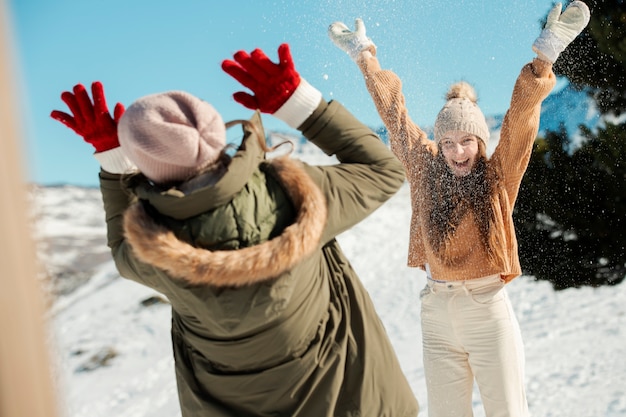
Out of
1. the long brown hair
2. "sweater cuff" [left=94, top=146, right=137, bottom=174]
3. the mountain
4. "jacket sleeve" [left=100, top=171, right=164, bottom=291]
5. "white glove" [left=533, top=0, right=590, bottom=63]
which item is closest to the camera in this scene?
"jacket sleeve" [left=100, top=171, right=164, bottom=291]

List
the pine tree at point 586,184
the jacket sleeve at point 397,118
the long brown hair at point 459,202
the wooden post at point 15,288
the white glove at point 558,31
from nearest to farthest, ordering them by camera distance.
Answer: the wooden post at point 15,288 → the white glove at point 558,31 → the long brown hair at point 459,202 → the jacket sleeve at point 397,118 → the pine tree at point 586,184

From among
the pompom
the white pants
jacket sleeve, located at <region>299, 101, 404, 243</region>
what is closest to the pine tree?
the pompom

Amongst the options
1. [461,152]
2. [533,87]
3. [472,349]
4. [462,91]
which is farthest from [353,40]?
[472,349]

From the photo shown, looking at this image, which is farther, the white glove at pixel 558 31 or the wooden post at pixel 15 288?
the white glove at pixel 558 31

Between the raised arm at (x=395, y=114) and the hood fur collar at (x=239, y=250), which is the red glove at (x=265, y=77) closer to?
the hood fur collar at (x=239, y=250)

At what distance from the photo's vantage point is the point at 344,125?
156cm

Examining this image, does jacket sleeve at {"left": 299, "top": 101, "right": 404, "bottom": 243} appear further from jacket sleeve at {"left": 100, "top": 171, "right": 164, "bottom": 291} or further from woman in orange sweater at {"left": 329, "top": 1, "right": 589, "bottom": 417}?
woman in orange sweater at {"left": 329, "top": 1, "right": 589, "bottom": 417}

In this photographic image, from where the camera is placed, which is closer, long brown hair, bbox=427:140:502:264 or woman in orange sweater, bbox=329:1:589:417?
woman in orange sweater, bbox=329:1:589:417

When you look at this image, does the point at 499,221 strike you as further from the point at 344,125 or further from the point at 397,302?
the point at 397,302

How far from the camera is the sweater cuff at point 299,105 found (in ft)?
4.96

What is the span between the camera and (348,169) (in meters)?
1.53

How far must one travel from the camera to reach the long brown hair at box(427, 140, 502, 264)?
2.59 meters

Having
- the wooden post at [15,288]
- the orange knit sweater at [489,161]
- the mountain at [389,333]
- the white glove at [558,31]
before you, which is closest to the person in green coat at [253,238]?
the mountain at [389,333]

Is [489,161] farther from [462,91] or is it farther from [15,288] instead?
[15,288]
